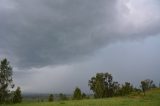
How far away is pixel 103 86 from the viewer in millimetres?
127562

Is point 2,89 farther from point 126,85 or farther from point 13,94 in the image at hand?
point 126,85

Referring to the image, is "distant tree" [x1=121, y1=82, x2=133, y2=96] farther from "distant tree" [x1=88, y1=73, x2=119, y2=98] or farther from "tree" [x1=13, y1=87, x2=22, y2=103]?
"tree" [x1=13, y1=87, x2=22, y2=103]

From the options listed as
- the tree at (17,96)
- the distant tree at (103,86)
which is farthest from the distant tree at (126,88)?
the tree at (17,96)

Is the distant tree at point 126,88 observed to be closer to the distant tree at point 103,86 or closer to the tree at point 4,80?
the distant tree at point 103,86

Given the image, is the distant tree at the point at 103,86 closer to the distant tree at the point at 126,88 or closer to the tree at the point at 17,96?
the distant tree at the point at 126,88

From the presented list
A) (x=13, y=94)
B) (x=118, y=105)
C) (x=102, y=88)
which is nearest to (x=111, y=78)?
(x=102, y=88)

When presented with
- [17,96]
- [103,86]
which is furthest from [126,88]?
[17,96]

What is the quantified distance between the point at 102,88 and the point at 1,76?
5233cm

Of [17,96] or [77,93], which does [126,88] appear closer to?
[77,93]

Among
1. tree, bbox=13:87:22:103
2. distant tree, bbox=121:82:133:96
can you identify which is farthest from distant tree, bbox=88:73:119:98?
tree, bbox=13:87:22:103

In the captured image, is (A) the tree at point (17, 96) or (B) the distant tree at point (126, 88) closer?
(A) the tree at point (17, 96)

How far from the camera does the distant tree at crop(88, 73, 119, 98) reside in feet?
416

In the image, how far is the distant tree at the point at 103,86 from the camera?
126938 mm

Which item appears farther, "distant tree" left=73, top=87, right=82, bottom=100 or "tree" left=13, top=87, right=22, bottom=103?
"distant tree" left=73, top=87, right=82, bottom=100
